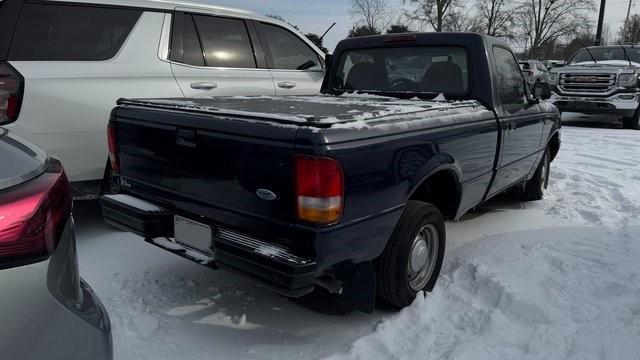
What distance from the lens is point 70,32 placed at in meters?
4.16

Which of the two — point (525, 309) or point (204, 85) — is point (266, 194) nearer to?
point (525, 309)

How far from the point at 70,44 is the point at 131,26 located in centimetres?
55

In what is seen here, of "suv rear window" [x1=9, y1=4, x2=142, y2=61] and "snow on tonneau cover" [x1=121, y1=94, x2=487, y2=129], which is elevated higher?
"suv rear window" [x1=9, y1=4, x2=142, y2=61]

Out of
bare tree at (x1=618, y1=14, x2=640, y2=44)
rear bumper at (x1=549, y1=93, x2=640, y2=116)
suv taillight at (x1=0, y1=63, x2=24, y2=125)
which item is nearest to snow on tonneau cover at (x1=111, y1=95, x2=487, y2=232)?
suv taillight at (x1=0, y1=63, x2=24, y2=125)

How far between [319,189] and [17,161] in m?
1.21

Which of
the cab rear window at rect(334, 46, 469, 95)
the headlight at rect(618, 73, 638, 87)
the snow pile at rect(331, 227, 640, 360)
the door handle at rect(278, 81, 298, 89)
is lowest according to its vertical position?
the snow pile at rect(331, 227, 640, 360)

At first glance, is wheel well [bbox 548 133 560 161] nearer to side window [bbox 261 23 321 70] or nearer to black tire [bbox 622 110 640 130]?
side window [bbox 261 23 321 70]

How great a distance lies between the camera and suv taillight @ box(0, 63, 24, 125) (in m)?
3.73

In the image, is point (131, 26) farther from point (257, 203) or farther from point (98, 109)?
point (257, 203)

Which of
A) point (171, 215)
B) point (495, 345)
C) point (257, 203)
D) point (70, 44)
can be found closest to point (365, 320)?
point (495, 345)

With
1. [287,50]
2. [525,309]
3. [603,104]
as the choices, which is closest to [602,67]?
[603,104]

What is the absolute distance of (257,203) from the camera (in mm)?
2604

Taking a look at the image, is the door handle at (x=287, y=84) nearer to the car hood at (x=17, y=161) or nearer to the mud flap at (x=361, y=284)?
the mud flap at (x=361, y=284)

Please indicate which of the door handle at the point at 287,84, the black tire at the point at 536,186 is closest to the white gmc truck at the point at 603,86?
the black tire at the point at 536,186
